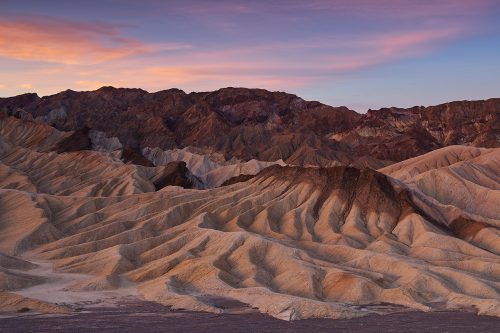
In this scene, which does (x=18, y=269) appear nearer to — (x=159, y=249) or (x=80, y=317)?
(x=159, y=249)

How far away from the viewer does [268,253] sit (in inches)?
2958

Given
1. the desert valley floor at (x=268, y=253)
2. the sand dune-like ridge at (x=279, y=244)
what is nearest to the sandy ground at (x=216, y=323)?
the desert valley floor at (x=268, y=253)

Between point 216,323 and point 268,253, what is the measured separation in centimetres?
2288

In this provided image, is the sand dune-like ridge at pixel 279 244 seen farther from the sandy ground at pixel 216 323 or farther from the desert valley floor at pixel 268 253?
the sandy ground at pixel 216 323

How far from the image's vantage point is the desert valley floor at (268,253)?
56.9 m

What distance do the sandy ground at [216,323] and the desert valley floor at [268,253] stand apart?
22 cm

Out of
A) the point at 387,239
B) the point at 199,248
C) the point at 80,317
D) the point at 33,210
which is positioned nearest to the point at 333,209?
the point at 387,239

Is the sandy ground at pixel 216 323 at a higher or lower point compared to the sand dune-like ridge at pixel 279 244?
lower

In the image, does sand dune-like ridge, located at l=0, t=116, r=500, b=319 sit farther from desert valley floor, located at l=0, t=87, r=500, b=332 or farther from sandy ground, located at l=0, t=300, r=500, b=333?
sandy ground, located at l=0, t=300, r=500, b=333

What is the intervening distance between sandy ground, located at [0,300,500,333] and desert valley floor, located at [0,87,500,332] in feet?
0.73

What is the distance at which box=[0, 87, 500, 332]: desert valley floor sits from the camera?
56.9 meters

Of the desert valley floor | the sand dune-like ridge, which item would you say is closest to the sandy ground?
the desert valley floor

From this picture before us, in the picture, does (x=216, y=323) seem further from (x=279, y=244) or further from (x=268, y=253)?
(x=279, y=244)

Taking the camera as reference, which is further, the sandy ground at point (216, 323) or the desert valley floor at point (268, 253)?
the desert valley floor at point (268, 253)
